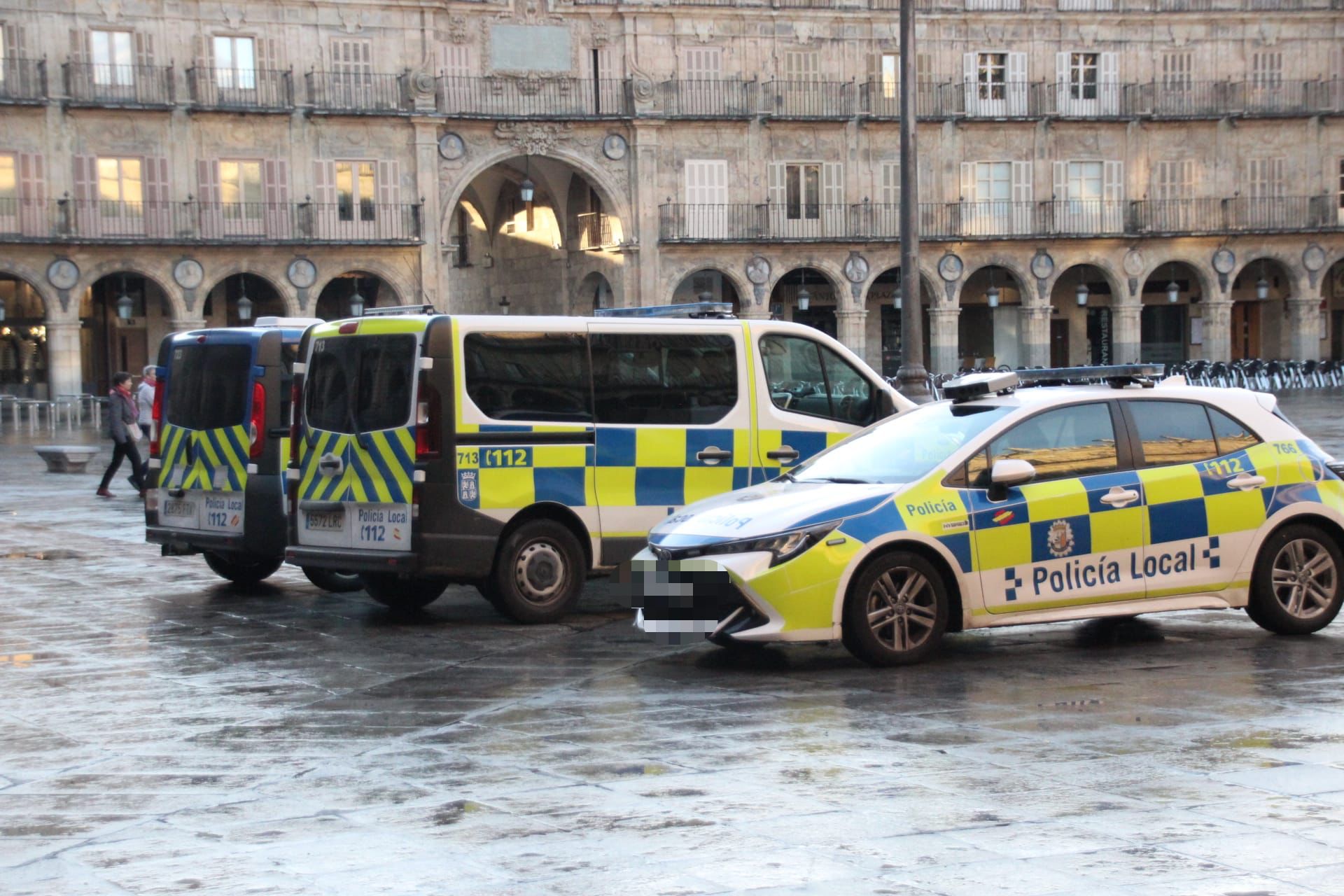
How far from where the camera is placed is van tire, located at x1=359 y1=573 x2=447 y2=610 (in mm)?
11680

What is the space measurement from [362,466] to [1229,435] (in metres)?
4.97

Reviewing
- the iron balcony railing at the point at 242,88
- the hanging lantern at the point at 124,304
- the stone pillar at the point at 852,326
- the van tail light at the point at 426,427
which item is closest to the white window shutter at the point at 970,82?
the stone pillar at the point at 852,326

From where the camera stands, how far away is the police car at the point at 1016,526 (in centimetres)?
862

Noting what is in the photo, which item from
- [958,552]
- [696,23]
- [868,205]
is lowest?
[958,552]

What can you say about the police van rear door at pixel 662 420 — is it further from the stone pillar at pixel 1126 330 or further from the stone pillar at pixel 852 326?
the stone pillar at pixel 1126 330

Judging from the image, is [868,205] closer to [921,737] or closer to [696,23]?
[696,23]

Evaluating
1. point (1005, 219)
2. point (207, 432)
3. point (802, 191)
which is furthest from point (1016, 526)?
point (1005, 219)

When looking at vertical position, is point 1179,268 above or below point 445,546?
above

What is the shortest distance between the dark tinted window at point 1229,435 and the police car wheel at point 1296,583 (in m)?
0.50

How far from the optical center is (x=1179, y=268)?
173ft

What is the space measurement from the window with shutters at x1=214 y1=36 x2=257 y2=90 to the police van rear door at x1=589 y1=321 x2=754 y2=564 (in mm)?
34665

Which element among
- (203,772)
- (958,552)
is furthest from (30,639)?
(958,552)

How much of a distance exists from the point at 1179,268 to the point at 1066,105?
7.01 metres

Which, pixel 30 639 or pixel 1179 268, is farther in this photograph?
pixel 1179 268
